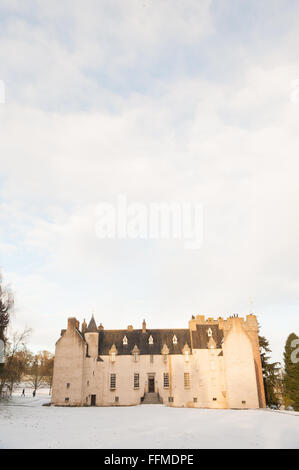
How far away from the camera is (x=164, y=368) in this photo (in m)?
54.6

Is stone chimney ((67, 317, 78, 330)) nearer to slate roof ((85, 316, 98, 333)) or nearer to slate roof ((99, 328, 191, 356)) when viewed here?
slate roof ((85, 316, 98, 333))

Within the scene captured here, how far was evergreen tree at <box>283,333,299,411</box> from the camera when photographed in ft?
170

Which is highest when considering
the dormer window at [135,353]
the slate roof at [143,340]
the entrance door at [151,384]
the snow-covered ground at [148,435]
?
the slate roof at [143,340]

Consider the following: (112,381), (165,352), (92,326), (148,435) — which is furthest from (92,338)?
→ (148,435)

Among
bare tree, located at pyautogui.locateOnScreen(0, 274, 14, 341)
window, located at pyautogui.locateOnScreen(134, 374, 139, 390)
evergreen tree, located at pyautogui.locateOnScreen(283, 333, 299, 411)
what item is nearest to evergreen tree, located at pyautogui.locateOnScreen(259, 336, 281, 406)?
evergreen tree, located at pyautogui.locateOnScreen(283, 333, 299, 411)

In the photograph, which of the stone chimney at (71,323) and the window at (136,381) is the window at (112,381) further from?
the stone chimney at (71,323)

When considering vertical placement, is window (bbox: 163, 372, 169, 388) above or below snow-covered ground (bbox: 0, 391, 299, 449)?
above

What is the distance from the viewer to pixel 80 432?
23484 millimetres

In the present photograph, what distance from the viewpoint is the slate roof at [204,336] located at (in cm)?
5578

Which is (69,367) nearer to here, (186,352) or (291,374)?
(186,352)

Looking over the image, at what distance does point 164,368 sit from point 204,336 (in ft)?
28.5

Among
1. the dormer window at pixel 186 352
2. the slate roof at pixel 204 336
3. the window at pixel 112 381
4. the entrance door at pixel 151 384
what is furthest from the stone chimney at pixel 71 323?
the slate roof at pixel 204 336

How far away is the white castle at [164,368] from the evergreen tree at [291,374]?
18.5 feet

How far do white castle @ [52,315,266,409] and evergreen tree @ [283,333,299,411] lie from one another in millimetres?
5647
